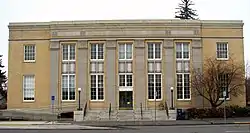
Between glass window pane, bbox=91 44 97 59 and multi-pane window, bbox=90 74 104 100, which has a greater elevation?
glass window pane, bbox=91 44 97 59

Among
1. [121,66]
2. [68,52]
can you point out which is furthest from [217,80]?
[68,52]

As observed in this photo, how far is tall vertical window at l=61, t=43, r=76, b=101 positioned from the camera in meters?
48.2

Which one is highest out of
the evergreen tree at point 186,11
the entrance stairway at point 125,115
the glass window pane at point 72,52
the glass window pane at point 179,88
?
the evergreen tree at point 186,11

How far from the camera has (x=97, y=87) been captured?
48000 mm

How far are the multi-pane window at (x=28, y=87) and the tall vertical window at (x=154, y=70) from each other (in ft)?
46.9

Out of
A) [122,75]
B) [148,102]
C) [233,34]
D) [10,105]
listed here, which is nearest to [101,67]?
[122,75]

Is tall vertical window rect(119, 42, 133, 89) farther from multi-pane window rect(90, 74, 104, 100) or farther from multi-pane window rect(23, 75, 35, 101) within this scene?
multi-pane window rect(23, 75, 35, 101)

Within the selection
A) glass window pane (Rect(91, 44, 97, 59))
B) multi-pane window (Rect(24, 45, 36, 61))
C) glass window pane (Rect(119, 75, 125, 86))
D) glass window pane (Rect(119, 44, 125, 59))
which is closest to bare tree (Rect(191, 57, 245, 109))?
glass window pane (Rect(119, 75, 125, 86))

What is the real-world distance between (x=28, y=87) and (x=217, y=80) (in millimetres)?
22718

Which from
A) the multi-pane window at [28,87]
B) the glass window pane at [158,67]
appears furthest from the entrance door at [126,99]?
the multi-pane window at [28,87]

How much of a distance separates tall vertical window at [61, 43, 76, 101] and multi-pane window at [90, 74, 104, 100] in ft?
7.18

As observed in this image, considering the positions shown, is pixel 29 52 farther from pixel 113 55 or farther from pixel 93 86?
pixel 113 55

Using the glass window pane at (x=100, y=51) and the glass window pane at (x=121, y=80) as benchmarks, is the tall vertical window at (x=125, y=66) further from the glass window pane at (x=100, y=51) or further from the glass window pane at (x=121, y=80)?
the glass window pane at (x=100, y=51)

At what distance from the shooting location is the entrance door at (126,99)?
48.0 m
